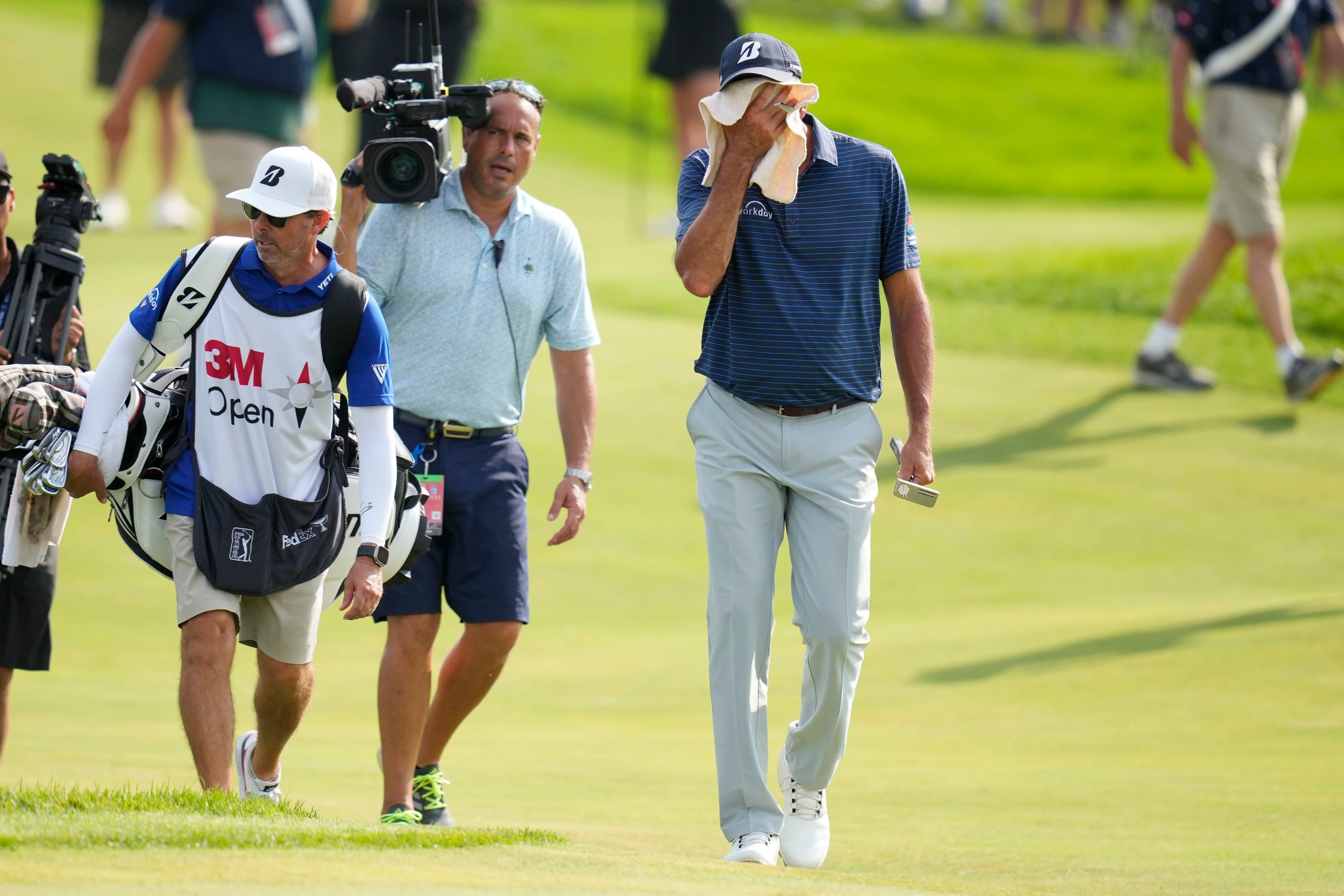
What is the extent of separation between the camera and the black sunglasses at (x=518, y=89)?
627 cm

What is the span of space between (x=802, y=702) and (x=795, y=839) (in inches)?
15.9

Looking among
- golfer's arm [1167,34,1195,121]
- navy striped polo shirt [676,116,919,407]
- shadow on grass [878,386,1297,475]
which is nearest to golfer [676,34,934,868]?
navy striped polo shirt [676,116,919,407]

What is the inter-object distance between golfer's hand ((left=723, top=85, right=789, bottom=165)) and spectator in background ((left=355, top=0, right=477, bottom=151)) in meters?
3.24

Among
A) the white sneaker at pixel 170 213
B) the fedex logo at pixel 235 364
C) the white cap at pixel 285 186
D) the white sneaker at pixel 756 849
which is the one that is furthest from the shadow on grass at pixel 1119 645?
the white sneaker at pixel 170 213

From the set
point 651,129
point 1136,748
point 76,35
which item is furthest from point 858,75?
point 1136,748

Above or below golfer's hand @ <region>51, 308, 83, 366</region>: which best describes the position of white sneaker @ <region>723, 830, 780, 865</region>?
below

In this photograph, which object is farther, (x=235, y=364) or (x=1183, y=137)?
(x=1183, y=137)

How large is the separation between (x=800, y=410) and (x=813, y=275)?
41 centimetres

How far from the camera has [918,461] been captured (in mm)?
5684

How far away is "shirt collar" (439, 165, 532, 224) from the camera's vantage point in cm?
630

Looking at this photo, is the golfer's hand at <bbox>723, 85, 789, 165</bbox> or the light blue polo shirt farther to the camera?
the light blue polo shirt

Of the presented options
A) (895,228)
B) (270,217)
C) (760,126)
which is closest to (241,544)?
(270,217)

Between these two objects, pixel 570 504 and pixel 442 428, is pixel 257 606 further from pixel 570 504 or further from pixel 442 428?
pixel 570 504

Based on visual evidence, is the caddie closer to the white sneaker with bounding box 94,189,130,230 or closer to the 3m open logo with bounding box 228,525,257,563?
the 3m open logo with bounding box 228,525,257,563
